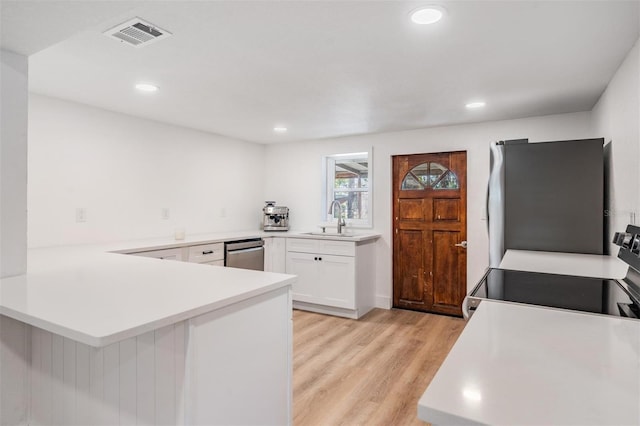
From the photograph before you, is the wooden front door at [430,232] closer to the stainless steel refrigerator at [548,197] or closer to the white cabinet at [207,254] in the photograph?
the stainless steel refrigerator at [548,197]

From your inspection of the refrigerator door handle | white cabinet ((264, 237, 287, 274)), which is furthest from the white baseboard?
the refrigerator door handle

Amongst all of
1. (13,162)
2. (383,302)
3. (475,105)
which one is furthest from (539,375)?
(383,302)

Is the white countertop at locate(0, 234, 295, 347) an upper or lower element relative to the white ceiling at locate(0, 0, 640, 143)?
lower

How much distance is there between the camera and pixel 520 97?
2.91m

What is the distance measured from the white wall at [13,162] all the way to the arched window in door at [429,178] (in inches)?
140

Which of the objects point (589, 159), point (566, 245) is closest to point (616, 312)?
point (566, 245)

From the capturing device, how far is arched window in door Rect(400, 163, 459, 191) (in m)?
4.06

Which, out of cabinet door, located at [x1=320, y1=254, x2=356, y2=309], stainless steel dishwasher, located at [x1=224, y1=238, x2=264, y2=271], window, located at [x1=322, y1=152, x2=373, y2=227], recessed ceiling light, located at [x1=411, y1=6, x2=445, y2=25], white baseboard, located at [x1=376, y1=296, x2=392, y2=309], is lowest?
white baseboard, located at [x1=376, y1=296, x2=392, y2=309]

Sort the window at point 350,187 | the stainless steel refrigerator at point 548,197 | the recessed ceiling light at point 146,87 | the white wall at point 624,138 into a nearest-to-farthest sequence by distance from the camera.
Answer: the white wall at point 624,138, the stainless steel refrigerator at point 548,197, the recessed ceiling light at point 146,87, the window at point 350,187

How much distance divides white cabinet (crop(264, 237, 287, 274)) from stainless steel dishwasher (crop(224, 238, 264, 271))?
0.09 metres

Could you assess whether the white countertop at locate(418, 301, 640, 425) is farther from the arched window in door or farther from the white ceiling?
the arched window in door

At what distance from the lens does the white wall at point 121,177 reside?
2945mm

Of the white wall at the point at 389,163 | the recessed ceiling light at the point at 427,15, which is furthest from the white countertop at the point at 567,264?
the white wall at the point at 389,163

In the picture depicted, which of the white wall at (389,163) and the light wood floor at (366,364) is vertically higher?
the white wall at (389,163)
